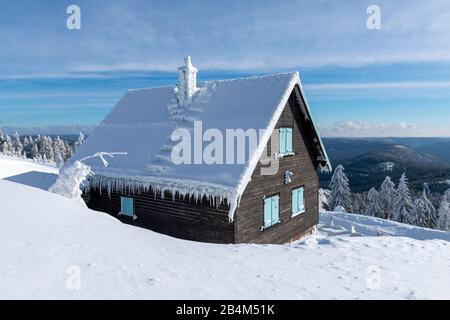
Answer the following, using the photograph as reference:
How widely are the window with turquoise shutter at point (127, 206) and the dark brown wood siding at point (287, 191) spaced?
5.57m

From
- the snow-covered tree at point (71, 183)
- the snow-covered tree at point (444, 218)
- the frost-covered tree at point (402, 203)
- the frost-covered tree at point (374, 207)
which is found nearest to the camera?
the snow-covered tree at point (71, 183)

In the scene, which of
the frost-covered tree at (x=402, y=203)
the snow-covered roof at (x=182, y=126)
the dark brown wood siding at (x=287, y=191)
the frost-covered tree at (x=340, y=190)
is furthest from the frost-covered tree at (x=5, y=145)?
the frost-covered tree at (x=402, y=203)

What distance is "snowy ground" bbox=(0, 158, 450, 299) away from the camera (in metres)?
5.33

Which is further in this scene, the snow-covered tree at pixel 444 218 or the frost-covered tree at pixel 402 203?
the frost-covered tree at pixel 402 203

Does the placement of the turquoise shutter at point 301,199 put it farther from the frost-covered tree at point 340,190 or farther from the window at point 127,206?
the frost-covered tree at point 340,190

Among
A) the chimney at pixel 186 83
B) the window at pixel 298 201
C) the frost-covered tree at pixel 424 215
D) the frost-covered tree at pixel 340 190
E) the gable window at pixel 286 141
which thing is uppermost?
the chimney at pixel 186 83

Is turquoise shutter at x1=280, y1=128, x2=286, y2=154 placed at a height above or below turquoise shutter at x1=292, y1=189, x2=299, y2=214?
above

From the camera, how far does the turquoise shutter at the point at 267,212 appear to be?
46.1 ft

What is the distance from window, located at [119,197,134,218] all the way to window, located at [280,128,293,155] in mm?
7426

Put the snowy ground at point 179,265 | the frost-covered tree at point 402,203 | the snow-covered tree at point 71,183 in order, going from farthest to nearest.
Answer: the frost-covered tree at point 402,203
the snow-covered tree at point 71,183
the snowy ground at point 179,265

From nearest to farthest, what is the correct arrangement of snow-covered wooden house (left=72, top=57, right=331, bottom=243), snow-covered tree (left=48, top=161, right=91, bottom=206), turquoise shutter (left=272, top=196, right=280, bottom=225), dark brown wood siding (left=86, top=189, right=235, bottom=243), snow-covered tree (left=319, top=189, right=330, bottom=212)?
dark brown wood siding (left=86, top=189, right=235, bottom=243), snow-covered wooden house (left=72, top=57, right=331, bottom=243), snow-covered tree (left=48, top=161, right=91, bottom=206), turquoise shutter (left=272, top=196, right=280, bottom=225), snow-covered tree (left=319, top=189, right=330, bottom=212)

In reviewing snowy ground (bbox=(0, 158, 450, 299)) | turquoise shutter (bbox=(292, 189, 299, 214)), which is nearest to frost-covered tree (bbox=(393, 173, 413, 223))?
turquoise shutter (bbox=(292, 189, 299, 214))

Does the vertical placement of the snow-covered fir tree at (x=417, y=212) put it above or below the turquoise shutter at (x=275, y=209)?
below

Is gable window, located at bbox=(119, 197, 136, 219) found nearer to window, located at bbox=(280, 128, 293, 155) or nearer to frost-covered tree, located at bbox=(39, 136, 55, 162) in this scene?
window, located at bbox=(280, 128, 293, 155)
